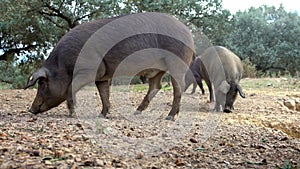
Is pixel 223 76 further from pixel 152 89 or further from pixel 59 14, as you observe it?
pixel 59 14

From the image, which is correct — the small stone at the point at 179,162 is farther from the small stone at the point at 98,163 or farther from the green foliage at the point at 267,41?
the green foliage at the point at 267,41

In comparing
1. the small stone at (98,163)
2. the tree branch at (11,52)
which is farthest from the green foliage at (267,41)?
the small stone at (98,163)

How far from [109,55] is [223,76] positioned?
3.02 m

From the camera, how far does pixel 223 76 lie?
7.89 metres

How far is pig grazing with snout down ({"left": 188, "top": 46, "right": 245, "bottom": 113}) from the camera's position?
303 inches

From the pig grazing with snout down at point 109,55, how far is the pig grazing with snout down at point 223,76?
199cm

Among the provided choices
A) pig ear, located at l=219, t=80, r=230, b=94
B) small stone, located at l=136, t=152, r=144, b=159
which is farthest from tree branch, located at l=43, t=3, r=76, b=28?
small stone, located at l=136, t=152, r=144, b=159

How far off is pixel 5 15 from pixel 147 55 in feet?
17.4

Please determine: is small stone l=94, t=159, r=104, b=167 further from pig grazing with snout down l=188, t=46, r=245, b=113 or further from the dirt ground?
pig grazing with snout down l=188, t=46, r=245, b=113

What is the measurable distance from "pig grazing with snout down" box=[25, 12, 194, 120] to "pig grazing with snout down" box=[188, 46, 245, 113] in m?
1.99

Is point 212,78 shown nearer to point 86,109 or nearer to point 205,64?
point 205,64

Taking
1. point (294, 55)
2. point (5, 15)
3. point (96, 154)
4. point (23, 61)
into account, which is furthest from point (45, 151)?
point (294, 55)

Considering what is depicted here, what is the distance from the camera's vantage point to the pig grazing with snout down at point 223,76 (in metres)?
7.70

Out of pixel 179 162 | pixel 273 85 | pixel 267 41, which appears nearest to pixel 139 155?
pixel 179 162
